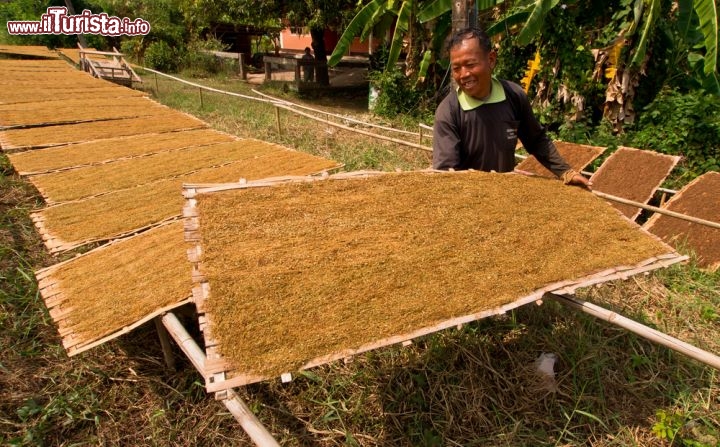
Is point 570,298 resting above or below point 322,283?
below

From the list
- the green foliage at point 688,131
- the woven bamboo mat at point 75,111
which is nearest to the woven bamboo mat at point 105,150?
the woven bamboo mat at point 75,111

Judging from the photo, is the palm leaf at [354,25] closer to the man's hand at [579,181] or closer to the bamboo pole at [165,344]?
the man's hand at [579,181]

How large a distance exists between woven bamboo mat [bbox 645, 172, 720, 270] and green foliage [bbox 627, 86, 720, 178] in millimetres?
756

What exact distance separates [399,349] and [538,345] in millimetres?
775

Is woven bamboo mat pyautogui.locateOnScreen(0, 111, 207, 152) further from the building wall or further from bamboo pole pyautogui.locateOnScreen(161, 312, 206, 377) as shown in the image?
the building wall

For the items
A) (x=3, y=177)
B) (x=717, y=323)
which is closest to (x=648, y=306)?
(x=717, y=323)

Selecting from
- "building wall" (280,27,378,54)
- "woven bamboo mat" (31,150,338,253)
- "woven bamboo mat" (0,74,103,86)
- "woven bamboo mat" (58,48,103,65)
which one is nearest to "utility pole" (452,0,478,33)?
"woven bamboo mat" (31,150,338,253)

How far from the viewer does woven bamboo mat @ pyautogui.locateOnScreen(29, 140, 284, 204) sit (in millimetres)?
3883

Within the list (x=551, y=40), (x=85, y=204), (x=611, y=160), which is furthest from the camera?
(x=551, y=40)

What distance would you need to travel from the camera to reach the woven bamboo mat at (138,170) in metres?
3.88

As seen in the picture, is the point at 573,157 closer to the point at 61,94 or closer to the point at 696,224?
the point at 696,224

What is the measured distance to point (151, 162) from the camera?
466 cm

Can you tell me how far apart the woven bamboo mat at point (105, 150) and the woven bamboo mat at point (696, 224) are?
16.2 ft

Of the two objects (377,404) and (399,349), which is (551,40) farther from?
(377,404)
